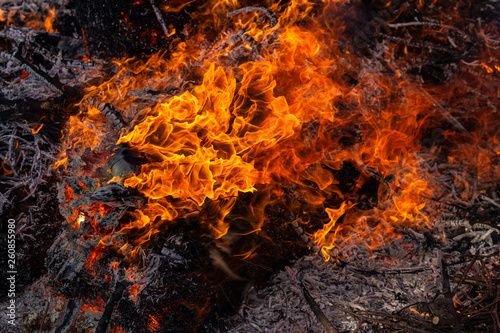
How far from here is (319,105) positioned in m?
3.86

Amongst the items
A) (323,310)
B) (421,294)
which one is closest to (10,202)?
(323,310)

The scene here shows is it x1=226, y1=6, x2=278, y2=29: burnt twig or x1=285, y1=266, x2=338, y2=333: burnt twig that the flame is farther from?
x1=285, y1=266, x2=338, y2=333: burnt twig

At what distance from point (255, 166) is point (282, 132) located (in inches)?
18.3

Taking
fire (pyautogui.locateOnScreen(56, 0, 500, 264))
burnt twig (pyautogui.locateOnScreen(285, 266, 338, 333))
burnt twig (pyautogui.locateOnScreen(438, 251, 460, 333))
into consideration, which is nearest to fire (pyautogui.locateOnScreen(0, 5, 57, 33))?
fire (pyautogui.locateOnScreen(56, 0, 500, 264))

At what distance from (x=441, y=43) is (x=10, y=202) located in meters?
6.86

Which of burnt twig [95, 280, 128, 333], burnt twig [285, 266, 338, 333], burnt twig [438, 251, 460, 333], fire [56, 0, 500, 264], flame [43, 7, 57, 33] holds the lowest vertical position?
burnt twig [285, 266, 338, 333]

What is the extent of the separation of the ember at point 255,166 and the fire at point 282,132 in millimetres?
22

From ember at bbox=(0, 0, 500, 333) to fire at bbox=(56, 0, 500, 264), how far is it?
0.02 meters

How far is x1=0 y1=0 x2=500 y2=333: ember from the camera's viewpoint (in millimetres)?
3299

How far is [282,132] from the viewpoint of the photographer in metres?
3.58

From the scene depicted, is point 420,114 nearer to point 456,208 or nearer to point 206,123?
point 456,208

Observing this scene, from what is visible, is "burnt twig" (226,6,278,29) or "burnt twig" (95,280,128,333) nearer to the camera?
"burnt twig" (95,280,128,333)

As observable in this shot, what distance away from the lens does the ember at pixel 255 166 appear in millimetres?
3299

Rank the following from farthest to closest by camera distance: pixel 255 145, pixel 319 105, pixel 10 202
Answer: pixel 10 202 < pixel 319 105 < pixel 255 145
